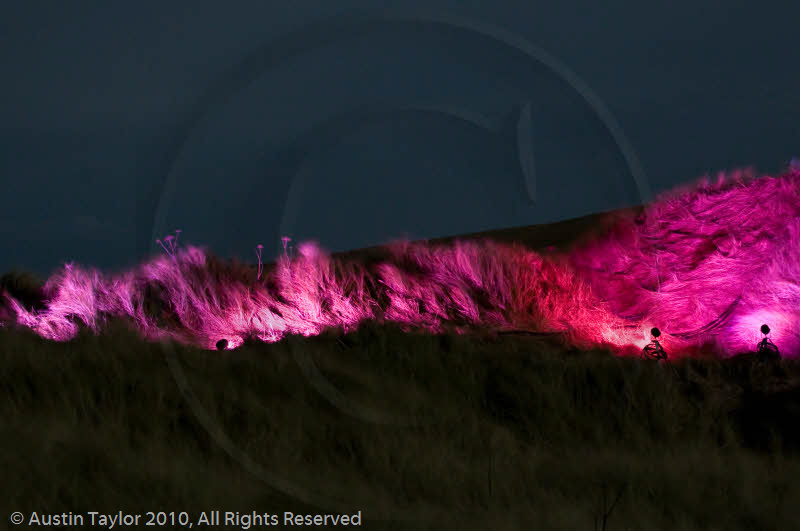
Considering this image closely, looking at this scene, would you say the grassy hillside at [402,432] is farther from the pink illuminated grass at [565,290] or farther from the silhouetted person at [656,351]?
the pink illuminated grass at [565,290]

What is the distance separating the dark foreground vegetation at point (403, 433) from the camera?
12.7ft

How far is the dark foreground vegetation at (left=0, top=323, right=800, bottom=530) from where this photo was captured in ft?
12.7

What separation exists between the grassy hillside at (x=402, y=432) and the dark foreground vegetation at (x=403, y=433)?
0.05 ft

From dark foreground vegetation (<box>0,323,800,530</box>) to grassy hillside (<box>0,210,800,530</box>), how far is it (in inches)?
0.6

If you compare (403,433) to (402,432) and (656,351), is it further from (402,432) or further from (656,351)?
(656,351)

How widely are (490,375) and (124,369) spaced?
3176mm

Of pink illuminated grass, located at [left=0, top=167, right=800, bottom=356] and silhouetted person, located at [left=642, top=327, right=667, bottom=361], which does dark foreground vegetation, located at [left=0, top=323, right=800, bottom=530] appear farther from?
pink illuminated grass, located at [left=0, top=167, right=800, bottom=356]

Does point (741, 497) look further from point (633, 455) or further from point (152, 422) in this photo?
point (152, 422)

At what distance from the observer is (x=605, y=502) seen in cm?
377

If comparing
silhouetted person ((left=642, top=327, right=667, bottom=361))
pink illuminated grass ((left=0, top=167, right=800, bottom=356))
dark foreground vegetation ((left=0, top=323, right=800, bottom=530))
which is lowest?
dark foreground vegetation ((left=0, top=323, right=800, bottom=530))

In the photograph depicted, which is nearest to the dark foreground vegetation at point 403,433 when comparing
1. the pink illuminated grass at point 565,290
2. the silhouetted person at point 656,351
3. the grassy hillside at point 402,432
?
the grassy hillside at point 402,432

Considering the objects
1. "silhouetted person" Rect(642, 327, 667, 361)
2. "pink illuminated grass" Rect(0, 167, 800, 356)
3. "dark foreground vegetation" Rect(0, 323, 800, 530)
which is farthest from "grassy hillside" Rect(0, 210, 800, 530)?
"pink illuminated grass" Rect(0, 167, 800, 356)

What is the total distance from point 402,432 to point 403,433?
25 mm

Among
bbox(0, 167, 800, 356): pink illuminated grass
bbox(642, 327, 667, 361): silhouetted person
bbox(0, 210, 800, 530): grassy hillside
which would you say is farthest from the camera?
bbox(0, 167, 800, 356): pink illuminated grass
